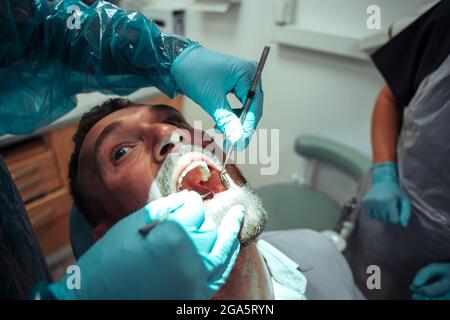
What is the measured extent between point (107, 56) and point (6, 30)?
0.78 feet

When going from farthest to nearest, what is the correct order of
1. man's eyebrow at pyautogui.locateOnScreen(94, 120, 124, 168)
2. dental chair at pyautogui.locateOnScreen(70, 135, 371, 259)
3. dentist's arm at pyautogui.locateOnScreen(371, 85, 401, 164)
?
1. dentist's arm at pyautogui.locateOnScreen(371, 85, 401, 164)
2. dental chair at pyautogui.locateOnScreen(70, 135, 371, 259)
3. man's eyebrow at pyautogui.locateOnScreen(94, 120, 124, 168)

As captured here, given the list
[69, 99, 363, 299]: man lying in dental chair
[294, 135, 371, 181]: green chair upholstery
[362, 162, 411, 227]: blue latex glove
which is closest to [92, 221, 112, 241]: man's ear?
[69, 99, 363, 299]: man lying in dental chair

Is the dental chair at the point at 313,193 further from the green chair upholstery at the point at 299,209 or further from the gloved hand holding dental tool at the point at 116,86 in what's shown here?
the gloved hand holding dental tool at the point at 116,86

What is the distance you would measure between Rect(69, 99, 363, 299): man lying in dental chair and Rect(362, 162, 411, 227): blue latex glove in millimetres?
305

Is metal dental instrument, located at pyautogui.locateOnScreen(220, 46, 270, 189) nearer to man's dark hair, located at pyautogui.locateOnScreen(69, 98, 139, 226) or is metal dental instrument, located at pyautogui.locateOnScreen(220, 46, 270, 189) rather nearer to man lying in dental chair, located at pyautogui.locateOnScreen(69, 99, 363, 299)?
man lying in dental chair, located at pyautogui.locateOnScreen(69, 99, 363, 299)

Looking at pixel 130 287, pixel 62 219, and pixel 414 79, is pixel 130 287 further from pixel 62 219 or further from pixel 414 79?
pixel 62 219

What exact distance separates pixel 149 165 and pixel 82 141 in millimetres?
232

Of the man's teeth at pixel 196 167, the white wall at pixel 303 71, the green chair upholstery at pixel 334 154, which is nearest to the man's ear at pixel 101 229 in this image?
the man's teeth at pixel 196 167

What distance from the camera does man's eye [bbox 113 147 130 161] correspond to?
32.8 inches

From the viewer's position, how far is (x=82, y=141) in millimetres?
902
